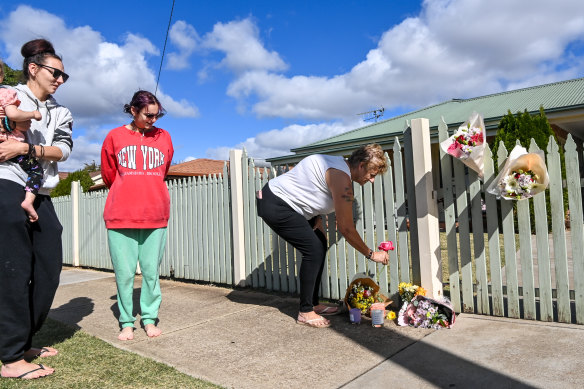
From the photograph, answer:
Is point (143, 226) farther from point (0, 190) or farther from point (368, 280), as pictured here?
point (368, 280)

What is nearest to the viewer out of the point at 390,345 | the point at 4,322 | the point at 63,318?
the point at 4,322

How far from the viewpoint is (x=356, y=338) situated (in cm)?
326

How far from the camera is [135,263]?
3611 millimetres

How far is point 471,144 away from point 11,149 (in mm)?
3183

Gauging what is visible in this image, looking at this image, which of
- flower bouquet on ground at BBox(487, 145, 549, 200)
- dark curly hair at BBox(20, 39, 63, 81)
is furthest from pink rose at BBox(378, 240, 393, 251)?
dark curly hair at BBox(20, 39, 63, 81)

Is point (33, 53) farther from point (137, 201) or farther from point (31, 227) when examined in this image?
point (137, 201)

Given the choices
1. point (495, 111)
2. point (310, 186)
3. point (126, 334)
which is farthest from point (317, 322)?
point (495, 111)

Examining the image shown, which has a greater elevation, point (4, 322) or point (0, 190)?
point (0, 190)

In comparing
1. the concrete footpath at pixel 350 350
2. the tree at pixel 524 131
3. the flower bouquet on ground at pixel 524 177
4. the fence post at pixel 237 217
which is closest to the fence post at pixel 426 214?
the concrete footpath at pixel 350 350

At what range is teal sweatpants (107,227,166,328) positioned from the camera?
11.5 ft

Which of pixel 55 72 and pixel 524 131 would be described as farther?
pixel 524 131

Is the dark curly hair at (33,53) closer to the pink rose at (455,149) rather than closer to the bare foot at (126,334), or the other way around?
the bare foot at (126,334)

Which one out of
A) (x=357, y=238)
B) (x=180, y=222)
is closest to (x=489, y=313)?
(x=357, y=238)

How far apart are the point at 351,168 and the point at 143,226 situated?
5.87 ft
